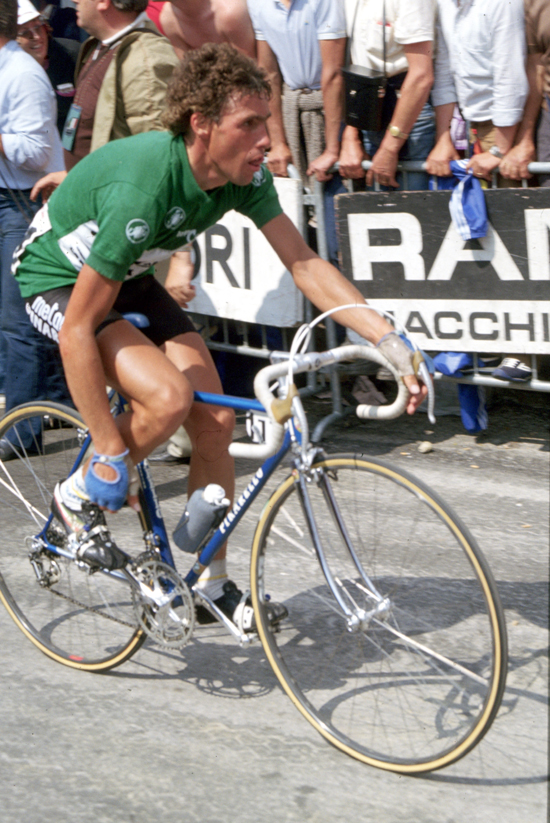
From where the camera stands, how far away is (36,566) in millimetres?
3627

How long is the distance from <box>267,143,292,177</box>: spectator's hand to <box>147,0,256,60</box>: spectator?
0.55 metres

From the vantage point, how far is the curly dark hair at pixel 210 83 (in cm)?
284

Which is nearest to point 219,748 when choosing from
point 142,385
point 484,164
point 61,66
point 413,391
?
point 142,385

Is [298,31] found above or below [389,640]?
above

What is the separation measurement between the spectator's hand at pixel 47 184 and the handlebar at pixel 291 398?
2.97 metres

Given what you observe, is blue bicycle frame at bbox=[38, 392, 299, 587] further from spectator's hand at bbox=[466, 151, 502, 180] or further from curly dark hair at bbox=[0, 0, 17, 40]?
curly dark hair at bbox=[0, 0, 17, 40]

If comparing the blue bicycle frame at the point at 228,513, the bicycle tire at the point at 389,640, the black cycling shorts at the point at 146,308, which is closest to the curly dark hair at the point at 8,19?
the black cycling shorts at the point at 146,308

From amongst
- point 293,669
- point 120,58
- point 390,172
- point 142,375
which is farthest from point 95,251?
point 390,172

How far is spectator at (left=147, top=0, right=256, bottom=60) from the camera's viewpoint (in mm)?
5570

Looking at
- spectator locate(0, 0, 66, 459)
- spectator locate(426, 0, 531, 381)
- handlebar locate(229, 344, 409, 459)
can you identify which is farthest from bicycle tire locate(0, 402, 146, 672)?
spectator locate(426, 0, 531, 381)

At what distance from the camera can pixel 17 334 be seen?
572 cm

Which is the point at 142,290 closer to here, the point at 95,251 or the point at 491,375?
the point at 95,251

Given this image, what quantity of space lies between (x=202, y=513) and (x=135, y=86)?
8.45 ft

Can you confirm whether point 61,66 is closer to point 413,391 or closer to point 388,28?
point 388,28
